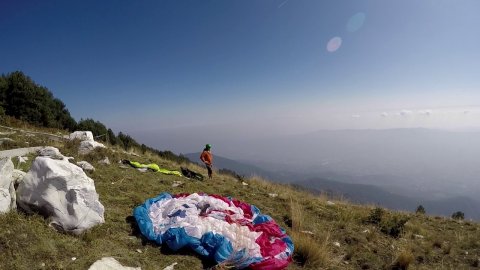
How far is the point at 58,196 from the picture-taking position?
5.42m

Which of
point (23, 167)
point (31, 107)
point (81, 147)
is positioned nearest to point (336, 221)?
point (23, 167)

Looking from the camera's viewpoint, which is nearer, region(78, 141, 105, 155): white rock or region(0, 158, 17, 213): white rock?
region(0, 158, 17, 213): white rock

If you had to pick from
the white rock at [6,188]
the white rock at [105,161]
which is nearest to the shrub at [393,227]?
the white rock at [6,188]

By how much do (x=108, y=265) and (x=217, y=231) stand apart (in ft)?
7.40

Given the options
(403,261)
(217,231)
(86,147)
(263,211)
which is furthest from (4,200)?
(403,261)

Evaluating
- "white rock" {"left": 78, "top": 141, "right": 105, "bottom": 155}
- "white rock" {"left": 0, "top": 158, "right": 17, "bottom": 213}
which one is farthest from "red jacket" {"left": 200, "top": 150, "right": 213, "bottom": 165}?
"white rock" {"left": 0, "top": 158, "right": 17, "bottom": 213}

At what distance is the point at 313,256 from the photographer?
246 inches

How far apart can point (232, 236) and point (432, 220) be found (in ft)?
32.7

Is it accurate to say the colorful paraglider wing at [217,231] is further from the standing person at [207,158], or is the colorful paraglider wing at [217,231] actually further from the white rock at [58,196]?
the standing person at [207,158]

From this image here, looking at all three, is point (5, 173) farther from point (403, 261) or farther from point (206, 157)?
point (206, 157)

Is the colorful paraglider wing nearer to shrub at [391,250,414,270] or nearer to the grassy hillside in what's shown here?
the grassy hillside

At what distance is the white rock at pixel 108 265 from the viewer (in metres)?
4.37

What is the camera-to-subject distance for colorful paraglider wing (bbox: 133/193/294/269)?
5.50 m

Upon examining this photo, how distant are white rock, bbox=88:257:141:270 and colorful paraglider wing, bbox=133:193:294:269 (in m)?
1.09
